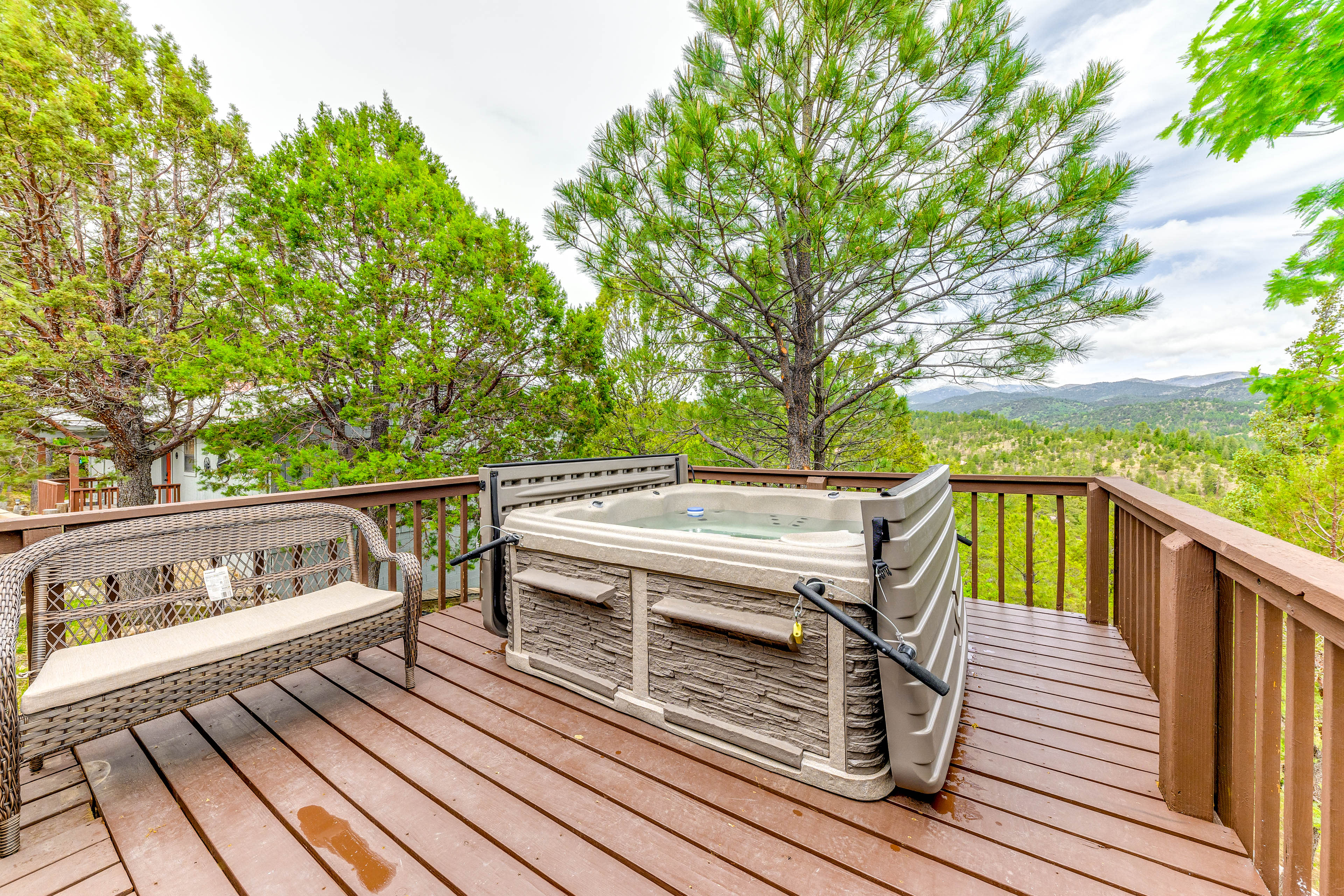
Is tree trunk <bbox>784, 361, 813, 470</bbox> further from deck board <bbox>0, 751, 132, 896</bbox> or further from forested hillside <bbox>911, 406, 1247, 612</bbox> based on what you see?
deck board <bbox>0, 751, 132, 896</bbox>

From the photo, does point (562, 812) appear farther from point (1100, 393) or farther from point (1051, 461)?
point (1100, 393)

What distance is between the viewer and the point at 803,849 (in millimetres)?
1272

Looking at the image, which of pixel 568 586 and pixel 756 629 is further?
pixel 568 586

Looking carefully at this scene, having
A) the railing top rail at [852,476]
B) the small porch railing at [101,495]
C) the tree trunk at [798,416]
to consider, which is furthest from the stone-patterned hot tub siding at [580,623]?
the small porch railing at [101,495]

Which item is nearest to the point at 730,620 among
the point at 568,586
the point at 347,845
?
the point at 568,586

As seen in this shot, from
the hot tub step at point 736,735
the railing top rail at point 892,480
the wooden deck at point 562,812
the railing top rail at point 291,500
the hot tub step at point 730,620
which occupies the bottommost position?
the wooden deck at point 562,812

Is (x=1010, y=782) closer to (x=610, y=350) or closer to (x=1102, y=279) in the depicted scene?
(x=1102, y=279)

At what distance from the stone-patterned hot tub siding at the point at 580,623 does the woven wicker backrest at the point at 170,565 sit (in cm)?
79

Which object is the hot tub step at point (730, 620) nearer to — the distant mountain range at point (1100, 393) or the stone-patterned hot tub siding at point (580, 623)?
the stone-patterned hot tub siding at point (580, 623)

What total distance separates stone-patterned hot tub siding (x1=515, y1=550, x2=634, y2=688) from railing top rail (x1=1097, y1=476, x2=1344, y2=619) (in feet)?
5.21

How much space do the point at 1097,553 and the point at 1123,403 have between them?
9.61m

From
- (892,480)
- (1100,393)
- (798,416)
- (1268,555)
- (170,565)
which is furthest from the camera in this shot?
(1100,393)

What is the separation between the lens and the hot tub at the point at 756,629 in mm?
1408

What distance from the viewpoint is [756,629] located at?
1.53 meters
